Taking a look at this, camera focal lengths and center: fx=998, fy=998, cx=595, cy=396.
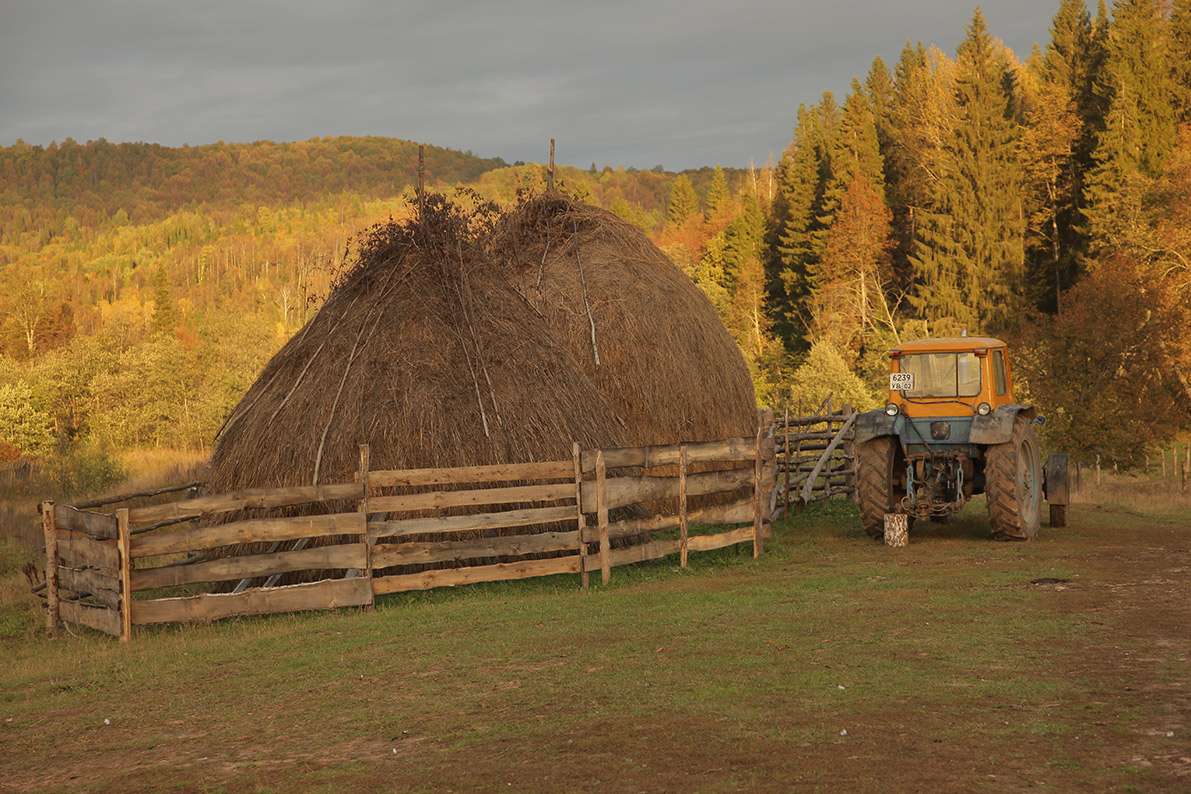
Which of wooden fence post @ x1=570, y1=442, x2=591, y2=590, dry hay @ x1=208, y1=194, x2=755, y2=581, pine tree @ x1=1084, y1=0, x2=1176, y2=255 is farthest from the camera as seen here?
pine tree @ x1=1084, y1=0, x2=1176, y2=255

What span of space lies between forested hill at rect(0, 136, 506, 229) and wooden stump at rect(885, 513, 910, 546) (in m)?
137

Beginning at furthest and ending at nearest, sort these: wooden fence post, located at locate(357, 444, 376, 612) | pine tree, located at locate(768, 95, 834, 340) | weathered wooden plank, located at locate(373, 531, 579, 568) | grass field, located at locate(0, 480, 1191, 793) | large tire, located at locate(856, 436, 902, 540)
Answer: pine tree, located at locate(768, 95, 834, 340), large tire, located at locate(856, 436, 902, 540), weathered wooden plank, located at locate(373, 531, 579, 568), wooden fence post, located at locate(357, 444, 376, 612), grass field, located at locate(0, 480, 1191, 793)

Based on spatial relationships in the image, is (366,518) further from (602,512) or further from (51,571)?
(51,571)

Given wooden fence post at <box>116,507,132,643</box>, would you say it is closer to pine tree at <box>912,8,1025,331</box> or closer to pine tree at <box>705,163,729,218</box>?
pine tree at <box>912,8,1025,331</box>

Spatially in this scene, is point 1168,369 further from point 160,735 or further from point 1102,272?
point 160,735

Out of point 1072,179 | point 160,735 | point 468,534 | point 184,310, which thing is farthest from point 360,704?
point 184,310

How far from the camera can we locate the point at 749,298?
222ft

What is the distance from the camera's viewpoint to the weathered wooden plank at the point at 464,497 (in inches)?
454

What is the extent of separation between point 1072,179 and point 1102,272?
21.2 meters

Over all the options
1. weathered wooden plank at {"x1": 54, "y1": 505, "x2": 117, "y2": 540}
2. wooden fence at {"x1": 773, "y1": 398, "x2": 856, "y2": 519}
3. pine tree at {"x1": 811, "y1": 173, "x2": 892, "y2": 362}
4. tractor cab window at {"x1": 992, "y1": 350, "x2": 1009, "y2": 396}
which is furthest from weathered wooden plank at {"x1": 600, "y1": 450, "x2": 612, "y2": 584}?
pine tree at {"x1": 811, "y1": 173, "x2": 892, "y2": 362}

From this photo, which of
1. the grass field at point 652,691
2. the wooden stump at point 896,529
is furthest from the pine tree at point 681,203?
the grass field at point 652,691

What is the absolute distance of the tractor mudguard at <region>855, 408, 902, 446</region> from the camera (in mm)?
15797

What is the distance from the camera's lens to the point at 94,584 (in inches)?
439

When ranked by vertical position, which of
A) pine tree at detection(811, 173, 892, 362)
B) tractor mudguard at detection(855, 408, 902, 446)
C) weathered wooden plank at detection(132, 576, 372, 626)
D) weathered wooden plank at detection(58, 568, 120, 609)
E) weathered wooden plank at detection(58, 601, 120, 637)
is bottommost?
weathered wooden plank at detection(58, 601, 120, 637)
